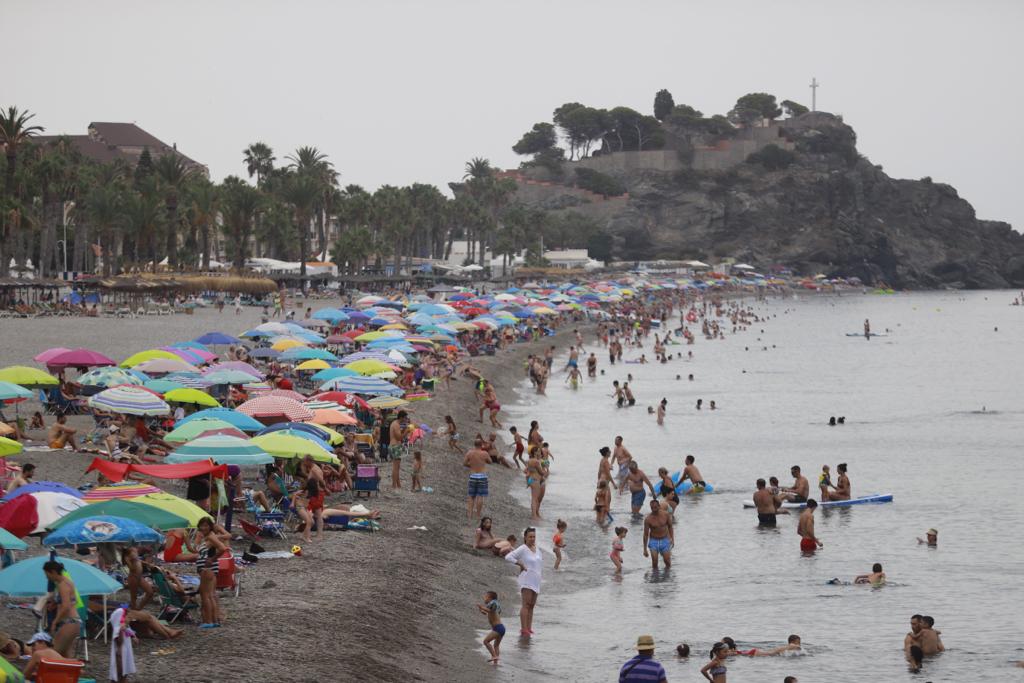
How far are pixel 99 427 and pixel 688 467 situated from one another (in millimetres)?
10716

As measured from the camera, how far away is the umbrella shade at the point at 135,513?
36.4 feet

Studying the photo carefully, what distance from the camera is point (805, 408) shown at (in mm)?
41250

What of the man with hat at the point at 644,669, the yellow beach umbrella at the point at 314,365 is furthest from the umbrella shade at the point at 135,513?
the yellow beach umbrella at the point at 314,365

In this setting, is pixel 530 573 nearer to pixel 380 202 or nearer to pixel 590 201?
pixel 380 202

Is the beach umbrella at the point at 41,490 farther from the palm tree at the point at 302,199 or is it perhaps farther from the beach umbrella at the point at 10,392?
the palm tree at the point at 302,199

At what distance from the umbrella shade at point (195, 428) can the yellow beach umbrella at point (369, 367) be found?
979 cm

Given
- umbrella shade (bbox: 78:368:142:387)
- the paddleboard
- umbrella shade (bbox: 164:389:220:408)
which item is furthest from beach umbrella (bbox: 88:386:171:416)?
the paddleboard

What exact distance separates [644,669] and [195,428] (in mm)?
9518

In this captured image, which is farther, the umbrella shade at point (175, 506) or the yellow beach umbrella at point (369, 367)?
the yellow beach umbrella at point (369, 367)

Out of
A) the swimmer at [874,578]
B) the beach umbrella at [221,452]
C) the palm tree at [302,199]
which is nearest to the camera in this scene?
the beach umbrella at [221,452]

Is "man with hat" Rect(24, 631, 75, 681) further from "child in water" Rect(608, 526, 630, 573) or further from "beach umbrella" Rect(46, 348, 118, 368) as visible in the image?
"beach umbrella" Rect(46, 348, 118, 368)

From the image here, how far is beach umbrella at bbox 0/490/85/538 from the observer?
11281 millimetres

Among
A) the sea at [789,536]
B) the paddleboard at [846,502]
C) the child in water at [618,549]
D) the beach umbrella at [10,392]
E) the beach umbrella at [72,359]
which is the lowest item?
the sea at [789,536]

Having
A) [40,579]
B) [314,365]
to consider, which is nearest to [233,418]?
[40,579]
